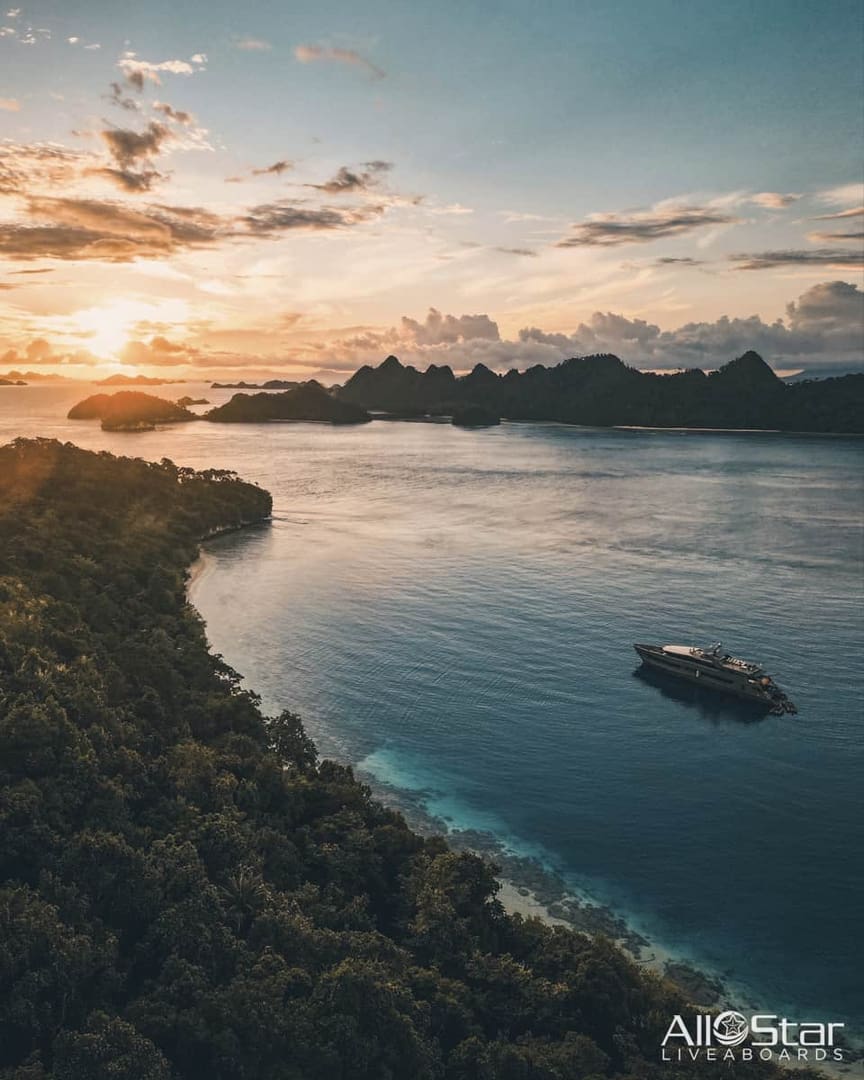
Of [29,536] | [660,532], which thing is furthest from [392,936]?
[660,532]
